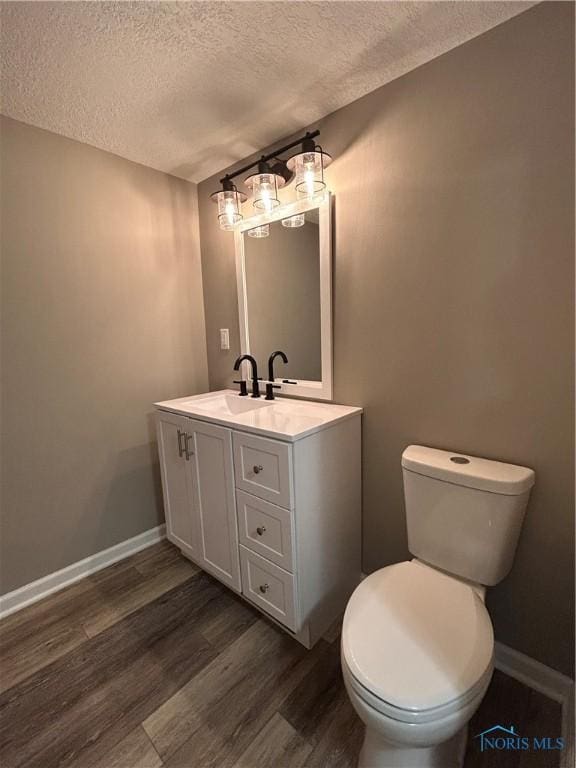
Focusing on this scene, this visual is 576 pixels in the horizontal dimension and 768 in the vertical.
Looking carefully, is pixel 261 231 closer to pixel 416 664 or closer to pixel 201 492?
pixel 201 492

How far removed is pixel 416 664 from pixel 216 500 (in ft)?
3.21

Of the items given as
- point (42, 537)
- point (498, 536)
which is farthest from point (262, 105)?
point (42, 537)

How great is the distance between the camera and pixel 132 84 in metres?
1.32

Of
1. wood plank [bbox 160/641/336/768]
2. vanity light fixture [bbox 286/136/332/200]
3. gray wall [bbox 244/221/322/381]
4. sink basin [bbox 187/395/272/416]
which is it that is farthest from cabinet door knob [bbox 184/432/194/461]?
vanity light fixture [bbox 286/136/332/200]

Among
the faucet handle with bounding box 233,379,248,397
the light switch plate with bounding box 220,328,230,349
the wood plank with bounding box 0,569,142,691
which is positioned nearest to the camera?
the wood plank with bounding box 0,569,142,691

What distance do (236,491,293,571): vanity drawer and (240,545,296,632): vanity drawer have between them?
0.04 m

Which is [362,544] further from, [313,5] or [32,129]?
[32,129]

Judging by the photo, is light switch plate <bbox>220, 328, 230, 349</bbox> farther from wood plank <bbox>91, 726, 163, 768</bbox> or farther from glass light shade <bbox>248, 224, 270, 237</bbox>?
wood plank <bbox>91, 726, 163, 768</bbox>

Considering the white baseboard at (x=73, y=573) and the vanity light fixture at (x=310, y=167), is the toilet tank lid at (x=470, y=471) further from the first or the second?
the white baseboard at (x=73, y=573)

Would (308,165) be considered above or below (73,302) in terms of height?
above

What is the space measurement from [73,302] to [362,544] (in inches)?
75.3

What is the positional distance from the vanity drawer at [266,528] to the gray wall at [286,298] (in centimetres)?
69

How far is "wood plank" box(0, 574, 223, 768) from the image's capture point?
1080 millimetres

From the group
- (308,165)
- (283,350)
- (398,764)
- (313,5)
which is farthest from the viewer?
(283,350)
